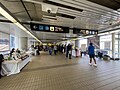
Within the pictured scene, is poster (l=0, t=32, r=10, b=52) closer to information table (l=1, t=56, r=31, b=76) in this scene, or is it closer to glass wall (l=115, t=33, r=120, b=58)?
information table (l=1, t=56, r=31, b=76)

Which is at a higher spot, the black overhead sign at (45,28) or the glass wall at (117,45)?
the black overhead sign at (45,28)

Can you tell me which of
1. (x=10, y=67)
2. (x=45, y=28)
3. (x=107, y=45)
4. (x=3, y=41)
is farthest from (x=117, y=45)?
(x=3, y=41)

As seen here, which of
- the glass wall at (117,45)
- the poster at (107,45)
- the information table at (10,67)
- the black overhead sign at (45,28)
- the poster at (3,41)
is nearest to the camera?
the information table at (10,67)

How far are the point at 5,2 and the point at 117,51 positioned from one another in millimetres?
10773

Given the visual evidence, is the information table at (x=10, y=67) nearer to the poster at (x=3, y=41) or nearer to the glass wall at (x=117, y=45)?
the poster at (x=3, y=41)

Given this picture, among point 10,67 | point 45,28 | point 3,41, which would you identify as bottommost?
point 10,67

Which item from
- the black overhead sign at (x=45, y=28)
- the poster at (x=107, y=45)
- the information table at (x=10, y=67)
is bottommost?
the information table at (x=10, y=67)

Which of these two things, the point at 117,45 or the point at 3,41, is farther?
the point at 3,41

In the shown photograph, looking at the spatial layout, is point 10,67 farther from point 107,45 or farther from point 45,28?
point 107,45

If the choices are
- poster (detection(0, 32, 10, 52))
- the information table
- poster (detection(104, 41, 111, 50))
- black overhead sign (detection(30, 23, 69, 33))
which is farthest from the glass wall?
poster (detection(0, 32, 10, 52))

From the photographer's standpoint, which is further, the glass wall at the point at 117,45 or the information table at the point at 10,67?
the glass wall at the point at 117,45

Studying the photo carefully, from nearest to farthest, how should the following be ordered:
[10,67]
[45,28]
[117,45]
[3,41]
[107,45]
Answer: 1. [10,67]
2. [45,28]
3. [117,45]
4. [3,41]
5. [107,45]

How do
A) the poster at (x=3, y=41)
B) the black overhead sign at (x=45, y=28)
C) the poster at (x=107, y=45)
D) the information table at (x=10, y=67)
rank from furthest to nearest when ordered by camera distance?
the poster at (x=107, y=45) → the poster at (x=3, y=41) → the black overhead sign at (x=45, y=28) → the information table at (x=10, y=67)

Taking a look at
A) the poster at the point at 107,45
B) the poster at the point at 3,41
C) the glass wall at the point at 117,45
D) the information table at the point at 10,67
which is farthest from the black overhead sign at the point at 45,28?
the poster at the point at 107,45
